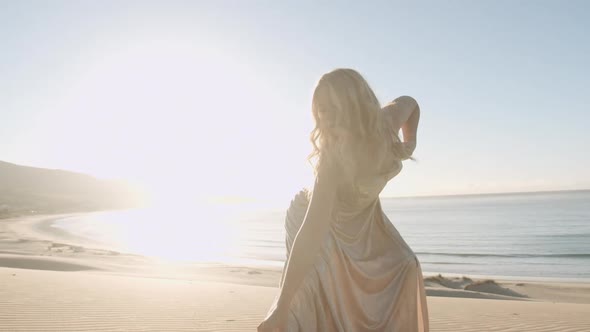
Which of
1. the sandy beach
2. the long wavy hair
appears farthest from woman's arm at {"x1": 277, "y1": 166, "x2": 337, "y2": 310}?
the sandy beach

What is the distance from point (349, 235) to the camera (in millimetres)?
2727

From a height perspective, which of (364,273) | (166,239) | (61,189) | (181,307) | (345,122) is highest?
(61,189)

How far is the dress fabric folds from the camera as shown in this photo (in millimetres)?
2553

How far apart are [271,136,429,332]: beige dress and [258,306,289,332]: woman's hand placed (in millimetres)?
187

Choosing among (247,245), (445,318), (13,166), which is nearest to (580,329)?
(445,318)

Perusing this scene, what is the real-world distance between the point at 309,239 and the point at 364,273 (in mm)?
451

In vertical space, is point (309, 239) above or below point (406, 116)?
below

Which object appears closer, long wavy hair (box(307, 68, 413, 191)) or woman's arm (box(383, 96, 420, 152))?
long wavy hair (box(307, 68, 413, 191))

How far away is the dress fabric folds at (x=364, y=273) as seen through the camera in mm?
2553

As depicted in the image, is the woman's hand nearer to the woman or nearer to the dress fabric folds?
the woman

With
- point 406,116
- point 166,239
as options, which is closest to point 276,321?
point 406,116

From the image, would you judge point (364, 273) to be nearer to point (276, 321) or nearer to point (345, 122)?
point (276, 321)

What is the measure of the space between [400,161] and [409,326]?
88cm

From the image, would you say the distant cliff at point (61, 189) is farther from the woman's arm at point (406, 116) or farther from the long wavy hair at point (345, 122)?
the long wavy hair at point (345, 122)
